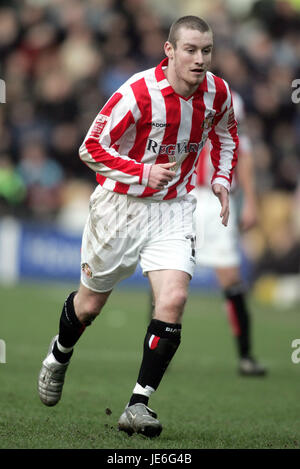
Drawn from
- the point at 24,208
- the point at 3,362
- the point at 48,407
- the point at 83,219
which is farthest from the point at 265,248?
the point at 48,407

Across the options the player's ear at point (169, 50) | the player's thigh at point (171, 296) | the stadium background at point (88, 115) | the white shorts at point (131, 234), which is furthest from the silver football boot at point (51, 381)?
the stadium background at point (88, 115)

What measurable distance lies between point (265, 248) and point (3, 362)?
290 inches

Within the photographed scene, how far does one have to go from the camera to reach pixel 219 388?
6.54m

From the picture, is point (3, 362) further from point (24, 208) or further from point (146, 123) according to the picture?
point (24, 208)

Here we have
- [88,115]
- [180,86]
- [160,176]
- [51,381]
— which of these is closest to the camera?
[160,176]

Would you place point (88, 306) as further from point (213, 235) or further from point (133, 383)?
point (213, 235)

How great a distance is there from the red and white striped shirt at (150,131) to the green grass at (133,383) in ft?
4.37

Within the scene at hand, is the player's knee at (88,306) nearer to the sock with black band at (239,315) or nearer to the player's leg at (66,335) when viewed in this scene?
the player's leg at (66,335)

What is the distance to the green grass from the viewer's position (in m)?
4.62

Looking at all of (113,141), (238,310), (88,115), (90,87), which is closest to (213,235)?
(238,310)

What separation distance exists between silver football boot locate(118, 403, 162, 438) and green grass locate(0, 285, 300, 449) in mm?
46

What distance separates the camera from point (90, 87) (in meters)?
15.0

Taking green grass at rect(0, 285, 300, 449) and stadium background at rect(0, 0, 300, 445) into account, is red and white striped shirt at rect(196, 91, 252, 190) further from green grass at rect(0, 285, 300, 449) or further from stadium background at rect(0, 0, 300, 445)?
stadium background at rect(0, 0, 300, 445)

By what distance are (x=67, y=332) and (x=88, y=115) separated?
390 inches
